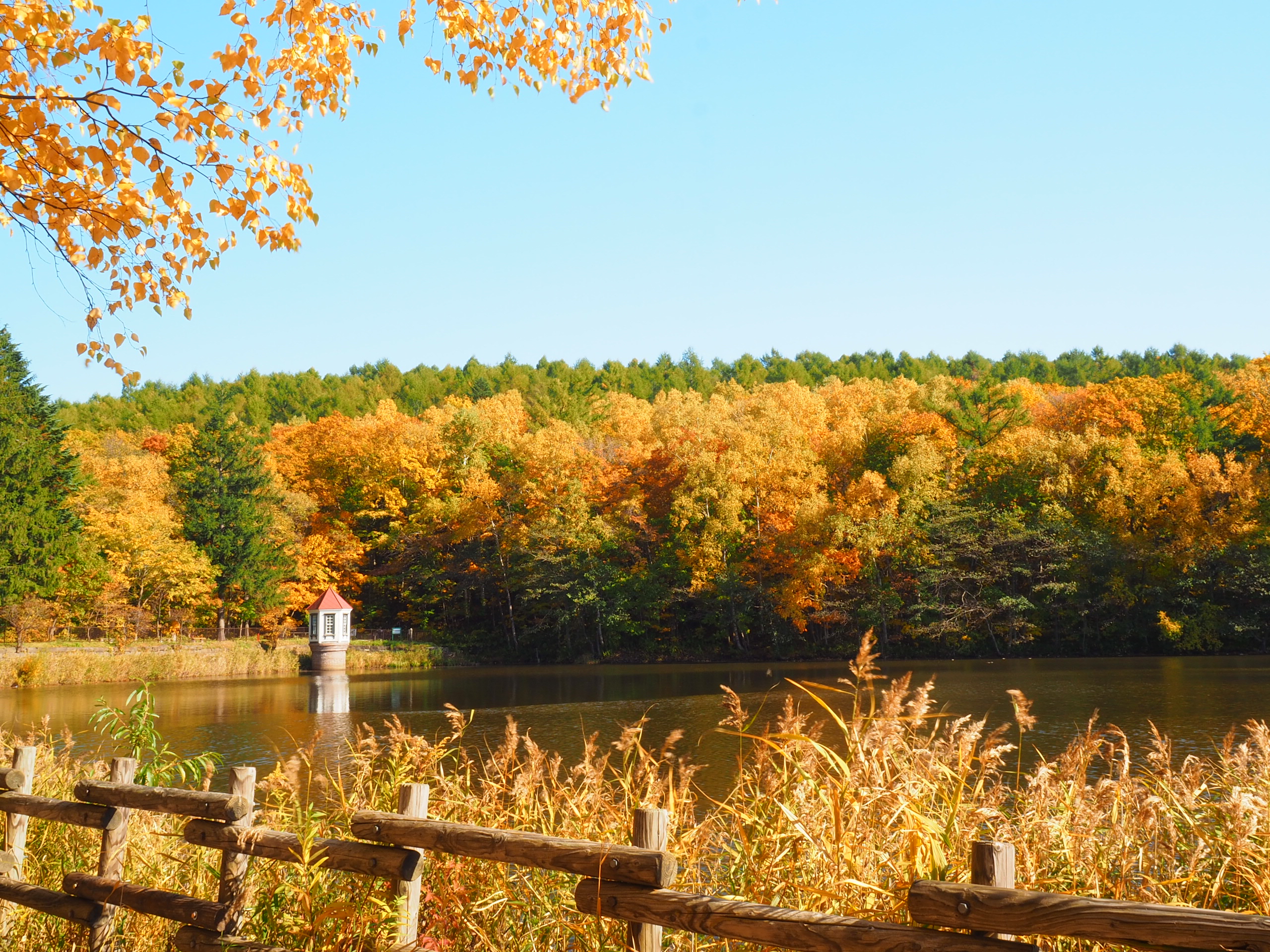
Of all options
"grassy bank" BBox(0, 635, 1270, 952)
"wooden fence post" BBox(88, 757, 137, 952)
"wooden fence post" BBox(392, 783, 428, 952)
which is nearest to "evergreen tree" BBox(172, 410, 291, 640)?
"wooden fence post" BBox(88, 757, 137, 952)

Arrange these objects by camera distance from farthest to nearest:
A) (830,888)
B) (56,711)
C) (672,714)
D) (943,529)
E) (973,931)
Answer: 1. (943,529)
2. (56,711)
3. (672,714)
4. (830,888)
5. (973,931)

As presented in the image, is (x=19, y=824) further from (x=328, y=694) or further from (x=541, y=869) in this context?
(x=328, y=694)

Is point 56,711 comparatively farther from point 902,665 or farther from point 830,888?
point 902,665

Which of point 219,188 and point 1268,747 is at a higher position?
point 219,188

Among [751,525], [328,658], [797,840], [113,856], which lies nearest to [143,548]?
[328,658]

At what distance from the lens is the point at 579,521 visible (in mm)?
40344

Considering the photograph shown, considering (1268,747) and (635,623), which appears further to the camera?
A: (635,623)

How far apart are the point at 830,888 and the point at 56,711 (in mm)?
21453

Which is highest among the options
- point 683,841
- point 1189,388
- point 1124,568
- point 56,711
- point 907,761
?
point 1189,388

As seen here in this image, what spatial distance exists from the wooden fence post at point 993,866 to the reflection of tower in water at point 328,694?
20.6 m

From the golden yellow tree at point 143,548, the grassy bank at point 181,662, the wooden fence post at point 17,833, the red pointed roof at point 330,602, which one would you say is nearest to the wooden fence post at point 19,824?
the wooden fence post at point 17,833

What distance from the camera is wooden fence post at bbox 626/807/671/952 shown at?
9.16 feet

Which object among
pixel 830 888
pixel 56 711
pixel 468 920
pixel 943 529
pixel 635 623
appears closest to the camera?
pixel 830 888

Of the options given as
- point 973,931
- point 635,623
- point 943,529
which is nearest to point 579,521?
point 635,623
